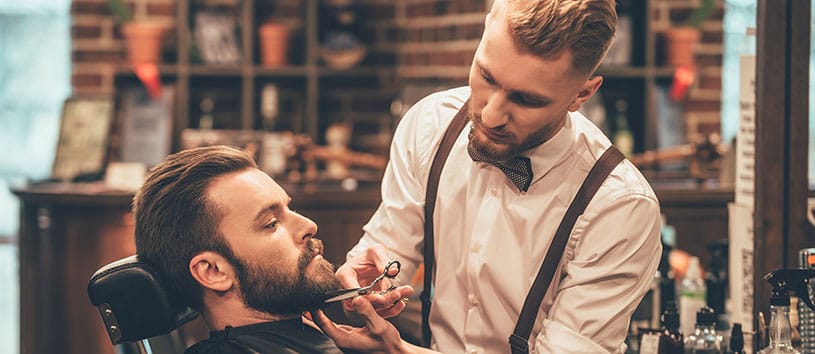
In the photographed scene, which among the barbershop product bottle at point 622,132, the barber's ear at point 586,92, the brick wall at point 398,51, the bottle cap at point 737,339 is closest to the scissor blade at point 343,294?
the barber's ear at point 586,92

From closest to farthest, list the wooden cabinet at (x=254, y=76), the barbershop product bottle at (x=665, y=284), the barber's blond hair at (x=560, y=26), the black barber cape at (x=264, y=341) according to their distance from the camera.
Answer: the barber's blond hair at (x=560, y=26)
the black barber cape at (x=264, y=341)
the barbershop product bottle at (x=665, y=284)
the wooden cabinet at (x=254, y=76)

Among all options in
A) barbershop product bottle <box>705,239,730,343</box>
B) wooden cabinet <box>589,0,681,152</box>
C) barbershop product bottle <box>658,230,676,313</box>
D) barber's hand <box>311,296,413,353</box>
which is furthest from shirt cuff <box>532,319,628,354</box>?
wooden cabinet <box>589,0,681,152</box>

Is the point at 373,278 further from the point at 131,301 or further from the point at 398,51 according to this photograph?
the point at 398,51

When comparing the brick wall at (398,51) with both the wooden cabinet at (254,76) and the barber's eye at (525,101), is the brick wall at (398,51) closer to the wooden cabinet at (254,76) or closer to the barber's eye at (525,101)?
the wooden cabinet at (254,76)

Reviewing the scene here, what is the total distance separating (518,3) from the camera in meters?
1.70

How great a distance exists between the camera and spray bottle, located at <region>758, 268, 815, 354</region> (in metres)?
1.88

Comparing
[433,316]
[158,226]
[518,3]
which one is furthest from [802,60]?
[158,226]

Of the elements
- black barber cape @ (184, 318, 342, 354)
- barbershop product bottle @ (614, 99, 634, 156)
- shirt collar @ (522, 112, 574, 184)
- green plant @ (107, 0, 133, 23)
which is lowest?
black barber cape @ (184, 318, 342, 354)

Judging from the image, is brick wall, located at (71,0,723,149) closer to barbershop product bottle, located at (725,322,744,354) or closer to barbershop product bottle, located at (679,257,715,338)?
barbershop product bottle, located at (679,257,715,338)

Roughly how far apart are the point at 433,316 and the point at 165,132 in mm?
3159

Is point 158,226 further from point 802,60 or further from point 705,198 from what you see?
point 705,198

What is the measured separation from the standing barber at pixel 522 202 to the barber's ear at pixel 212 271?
0.21 m

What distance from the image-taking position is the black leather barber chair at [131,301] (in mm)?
1680

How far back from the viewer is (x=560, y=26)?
166 cm
